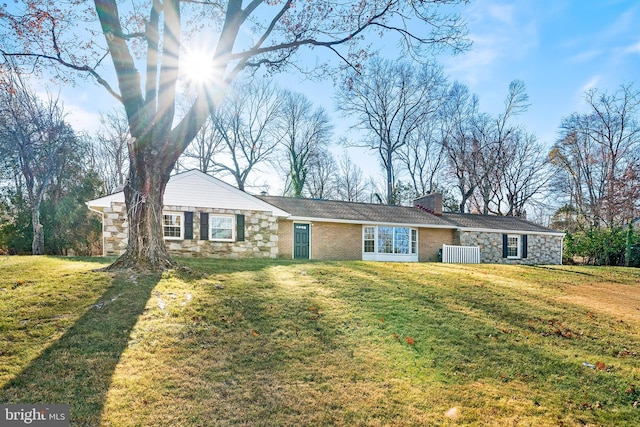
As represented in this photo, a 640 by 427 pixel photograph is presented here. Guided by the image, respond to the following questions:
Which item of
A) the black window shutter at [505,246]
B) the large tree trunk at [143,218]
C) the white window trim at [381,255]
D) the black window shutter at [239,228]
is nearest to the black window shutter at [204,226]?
the black window shutter at [239,228]

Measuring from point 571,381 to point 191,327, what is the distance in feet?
18.4

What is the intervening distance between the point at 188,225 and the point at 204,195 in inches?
56.9

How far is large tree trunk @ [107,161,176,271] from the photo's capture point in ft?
26.3

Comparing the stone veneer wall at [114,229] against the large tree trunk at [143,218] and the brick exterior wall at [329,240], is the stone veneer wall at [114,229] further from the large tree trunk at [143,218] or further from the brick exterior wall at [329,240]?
the brick exterior wall at [329,240]

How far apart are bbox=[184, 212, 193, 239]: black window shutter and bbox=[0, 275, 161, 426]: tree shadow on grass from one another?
8.41m

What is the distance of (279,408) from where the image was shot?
3715 mm

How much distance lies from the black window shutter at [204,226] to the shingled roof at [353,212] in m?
3.84

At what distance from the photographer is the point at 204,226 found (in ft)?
48.3

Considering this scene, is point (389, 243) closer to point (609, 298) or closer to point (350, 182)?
point (609, 298)

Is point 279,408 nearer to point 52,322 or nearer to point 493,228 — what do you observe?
point 52,322

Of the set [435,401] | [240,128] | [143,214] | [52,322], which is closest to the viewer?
[435,401]

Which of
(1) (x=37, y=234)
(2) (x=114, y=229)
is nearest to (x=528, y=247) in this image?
(2) (x=114, y=229)

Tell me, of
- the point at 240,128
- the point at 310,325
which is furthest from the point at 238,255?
the point at 240,128

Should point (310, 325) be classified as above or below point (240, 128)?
below
